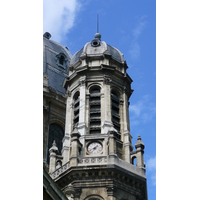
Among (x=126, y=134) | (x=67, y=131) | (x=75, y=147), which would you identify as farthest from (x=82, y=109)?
(x=75, y=147)

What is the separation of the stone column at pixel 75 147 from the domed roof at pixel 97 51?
719cm

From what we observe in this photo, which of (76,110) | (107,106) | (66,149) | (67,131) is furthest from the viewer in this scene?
(76,110)

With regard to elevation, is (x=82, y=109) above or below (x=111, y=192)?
above

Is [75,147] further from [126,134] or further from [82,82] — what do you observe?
[82,82]

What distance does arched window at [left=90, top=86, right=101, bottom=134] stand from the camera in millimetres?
31491

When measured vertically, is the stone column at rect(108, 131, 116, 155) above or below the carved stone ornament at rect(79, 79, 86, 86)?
below

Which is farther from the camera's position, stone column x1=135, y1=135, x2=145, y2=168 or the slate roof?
the slate roof

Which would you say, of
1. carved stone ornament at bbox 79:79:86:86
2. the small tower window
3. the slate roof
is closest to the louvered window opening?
carved stone ornament at bbox 79:79:86:86

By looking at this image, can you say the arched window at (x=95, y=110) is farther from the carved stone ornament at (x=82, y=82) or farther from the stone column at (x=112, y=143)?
the stone column at (x=112, y=143)

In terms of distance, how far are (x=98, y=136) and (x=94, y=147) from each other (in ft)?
2.73

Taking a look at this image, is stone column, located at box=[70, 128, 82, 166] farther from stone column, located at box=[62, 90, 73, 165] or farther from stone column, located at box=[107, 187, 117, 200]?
stone column, located at box=[107, 187, 117, 200]

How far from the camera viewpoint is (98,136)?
30516 mm
